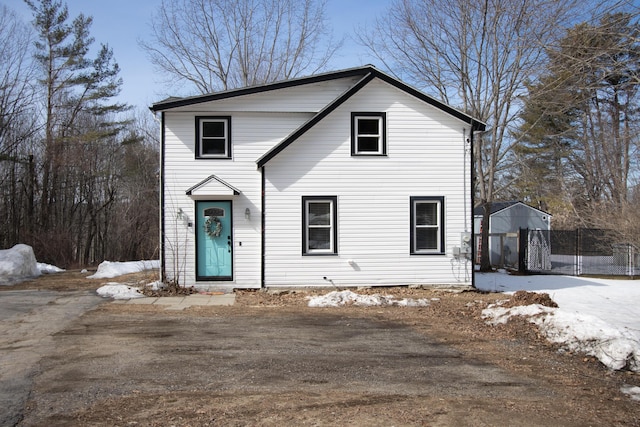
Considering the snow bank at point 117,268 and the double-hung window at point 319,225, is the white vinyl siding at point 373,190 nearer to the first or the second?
the double-hung window at point 319,225

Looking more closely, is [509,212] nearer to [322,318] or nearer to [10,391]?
[322,318]

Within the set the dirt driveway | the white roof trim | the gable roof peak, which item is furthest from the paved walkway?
the gable roof peak

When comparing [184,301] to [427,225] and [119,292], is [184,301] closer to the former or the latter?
[119,292]

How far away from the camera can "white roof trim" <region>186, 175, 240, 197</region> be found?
13.5 metres

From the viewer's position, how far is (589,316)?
27.1 ft

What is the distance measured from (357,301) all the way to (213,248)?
4413 mm

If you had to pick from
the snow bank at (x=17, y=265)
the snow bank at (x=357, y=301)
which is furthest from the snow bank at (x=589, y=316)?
the snow bank at (x=17, y=265)

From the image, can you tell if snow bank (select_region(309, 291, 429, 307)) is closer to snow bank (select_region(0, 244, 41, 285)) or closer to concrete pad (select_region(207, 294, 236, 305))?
concrete pad (select_region(207, 294, 236, 305))

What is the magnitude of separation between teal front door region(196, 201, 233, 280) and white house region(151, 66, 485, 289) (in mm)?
28

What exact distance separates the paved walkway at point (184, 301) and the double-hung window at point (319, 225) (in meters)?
2.57

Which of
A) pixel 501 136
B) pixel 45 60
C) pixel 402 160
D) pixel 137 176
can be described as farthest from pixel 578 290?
pixel 45 60

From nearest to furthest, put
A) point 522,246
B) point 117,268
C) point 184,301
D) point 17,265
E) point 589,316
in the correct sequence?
point 589,316 < point 184,301 < point 17,265 < point 117,268 < point 522,246

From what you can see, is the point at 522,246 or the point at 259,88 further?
the point at 522,246

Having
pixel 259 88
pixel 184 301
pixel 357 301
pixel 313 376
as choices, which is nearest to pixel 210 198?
pixel 184 301
